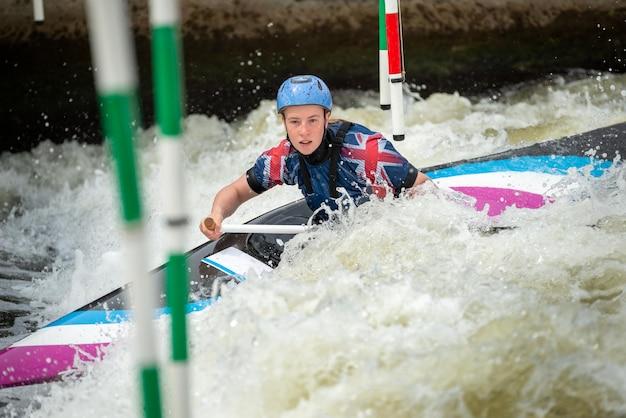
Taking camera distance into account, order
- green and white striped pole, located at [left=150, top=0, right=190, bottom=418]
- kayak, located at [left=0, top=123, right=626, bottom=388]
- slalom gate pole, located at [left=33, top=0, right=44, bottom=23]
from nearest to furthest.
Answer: green and white striped pole, located at [left=150, top=0, right=190, bottom=418]
kayak, located at [left=0, top=123, right=626, bottom=388]
slalom gate pole, located at [left=33, top=0, right=44, bottom=23]

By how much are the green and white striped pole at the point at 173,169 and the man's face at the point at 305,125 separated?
1.80m

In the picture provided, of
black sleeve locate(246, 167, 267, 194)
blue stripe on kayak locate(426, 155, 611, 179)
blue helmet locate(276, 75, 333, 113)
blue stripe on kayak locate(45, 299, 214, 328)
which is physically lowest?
blue stripe on kayak locate(45, 299, 214, 328)

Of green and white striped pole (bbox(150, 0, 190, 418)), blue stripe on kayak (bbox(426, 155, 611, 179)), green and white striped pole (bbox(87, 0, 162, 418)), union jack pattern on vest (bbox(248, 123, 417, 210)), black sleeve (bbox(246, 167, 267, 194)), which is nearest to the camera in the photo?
green and white striped pole (bbox(87, 0, 162, 418))

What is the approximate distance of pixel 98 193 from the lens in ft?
22.4

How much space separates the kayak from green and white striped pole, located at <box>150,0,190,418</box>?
1.42 metres

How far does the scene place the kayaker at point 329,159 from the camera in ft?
11.4

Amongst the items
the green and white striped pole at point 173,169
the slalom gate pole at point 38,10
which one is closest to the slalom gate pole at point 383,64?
the green and white striped pole at point 173,169

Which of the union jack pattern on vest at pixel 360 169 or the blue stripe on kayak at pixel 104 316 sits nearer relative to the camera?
the blue stripe on kayak at pixel 104 316

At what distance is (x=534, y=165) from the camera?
4539mm

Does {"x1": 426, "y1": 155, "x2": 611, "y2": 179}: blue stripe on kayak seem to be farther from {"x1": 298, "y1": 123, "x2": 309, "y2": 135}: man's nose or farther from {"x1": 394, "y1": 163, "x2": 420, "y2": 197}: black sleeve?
{"x1": 298, "y1": 123, "x2": 309, "y2": 135}: man's nose

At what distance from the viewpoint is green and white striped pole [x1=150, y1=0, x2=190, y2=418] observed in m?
1.59

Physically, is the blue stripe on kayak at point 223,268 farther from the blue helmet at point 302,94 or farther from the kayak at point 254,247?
the blue helmet at point 302,94

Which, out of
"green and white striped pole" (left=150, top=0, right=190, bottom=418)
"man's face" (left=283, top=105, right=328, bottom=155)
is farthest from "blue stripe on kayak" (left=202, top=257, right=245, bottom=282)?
"green and white striped pole" (left=150, top=0, right=190, bottom=418)

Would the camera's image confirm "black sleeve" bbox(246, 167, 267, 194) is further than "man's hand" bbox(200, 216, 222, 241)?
Yes
